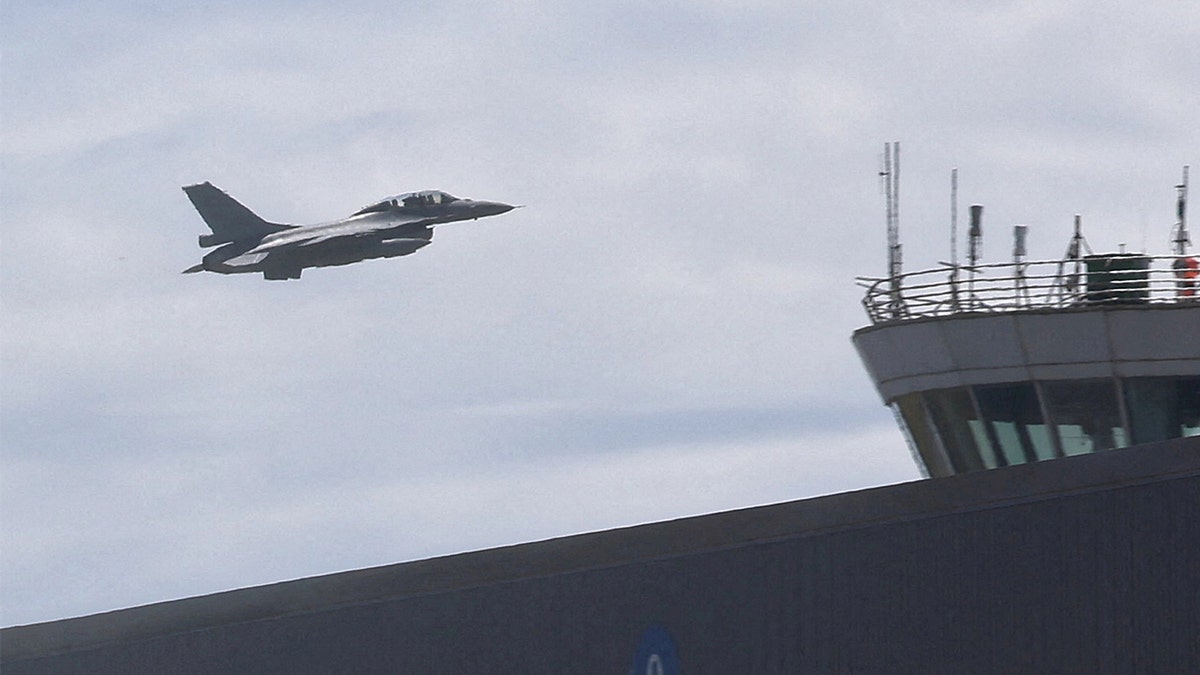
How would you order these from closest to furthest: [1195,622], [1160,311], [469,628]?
[1195,622] < [469,628] < [1160,311]

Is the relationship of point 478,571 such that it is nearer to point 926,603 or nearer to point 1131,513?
point 926,603

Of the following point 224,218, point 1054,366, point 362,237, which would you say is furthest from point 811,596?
point 224,218

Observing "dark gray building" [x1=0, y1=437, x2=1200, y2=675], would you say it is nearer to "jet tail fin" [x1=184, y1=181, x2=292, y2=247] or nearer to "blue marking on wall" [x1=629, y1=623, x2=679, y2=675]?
"blue marking on wall" [x1=629, y1=623, x2=679, y2=675]

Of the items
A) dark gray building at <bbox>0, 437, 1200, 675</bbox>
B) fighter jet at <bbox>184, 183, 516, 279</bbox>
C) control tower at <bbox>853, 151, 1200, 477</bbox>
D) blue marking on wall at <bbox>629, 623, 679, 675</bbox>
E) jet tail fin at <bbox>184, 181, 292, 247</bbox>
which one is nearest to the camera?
dark gray building at <bbox>0, 437, 1200, 675</bbox>

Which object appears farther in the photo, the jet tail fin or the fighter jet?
the jet tail fin

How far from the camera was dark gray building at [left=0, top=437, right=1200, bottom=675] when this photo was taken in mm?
15695

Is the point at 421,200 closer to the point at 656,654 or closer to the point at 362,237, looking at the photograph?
the point at 362,237

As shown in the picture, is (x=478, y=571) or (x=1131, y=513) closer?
(x=1131, y=513)

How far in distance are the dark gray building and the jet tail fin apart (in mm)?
35350

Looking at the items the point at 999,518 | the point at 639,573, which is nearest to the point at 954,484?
the point at 999,518

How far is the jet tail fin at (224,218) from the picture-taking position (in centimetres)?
5628

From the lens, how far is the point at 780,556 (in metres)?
17.7

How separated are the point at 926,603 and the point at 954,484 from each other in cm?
106

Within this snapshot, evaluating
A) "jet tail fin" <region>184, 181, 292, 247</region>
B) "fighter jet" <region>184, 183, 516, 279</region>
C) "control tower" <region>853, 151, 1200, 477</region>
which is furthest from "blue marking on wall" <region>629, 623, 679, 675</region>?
"jet tail fin" <region>184, 181, 292, 247</region>
